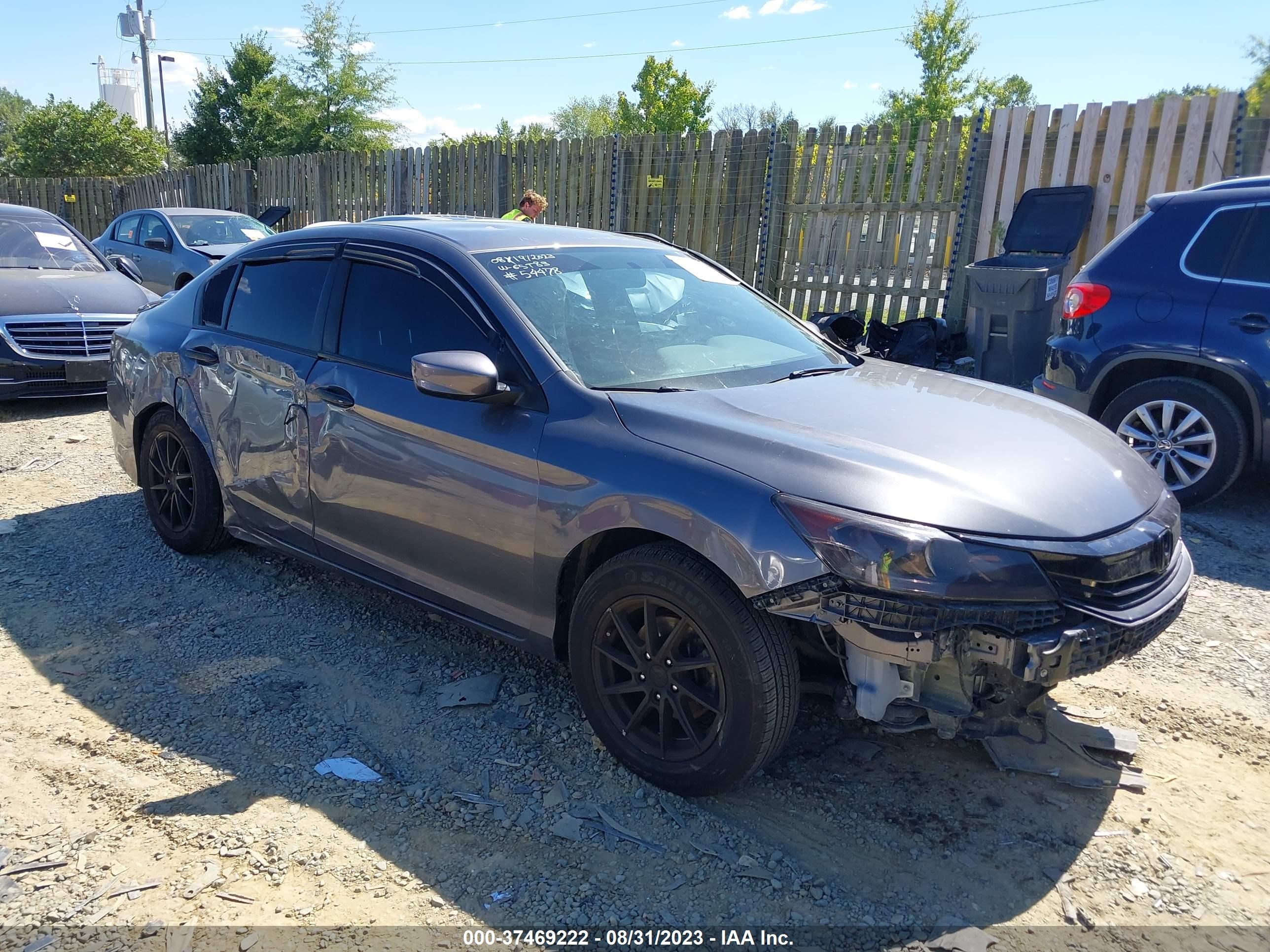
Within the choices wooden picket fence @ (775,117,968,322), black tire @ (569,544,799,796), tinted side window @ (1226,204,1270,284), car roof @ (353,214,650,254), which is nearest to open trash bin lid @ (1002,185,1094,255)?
wooden picket fence @ (775,117,968,322)

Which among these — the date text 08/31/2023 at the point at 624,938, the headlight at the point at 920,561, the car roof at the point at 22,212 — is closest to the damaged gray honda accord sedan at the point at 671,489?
the headlight at the point at 920,561

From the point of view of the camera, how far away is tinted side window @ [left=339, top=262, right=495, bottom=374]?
11.5 ft

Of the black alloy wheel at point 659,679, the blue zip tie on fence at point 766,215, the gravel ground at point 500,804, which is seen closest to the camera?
the gravel ground at point 500,804

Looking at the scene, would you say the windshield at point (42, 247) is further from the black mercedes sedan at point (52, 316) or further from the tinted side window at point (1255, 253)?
the tinted side window at point (1255, 253)

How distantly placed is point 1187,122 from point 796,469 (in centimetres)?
802

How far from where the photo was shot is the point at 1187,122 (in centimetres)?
847

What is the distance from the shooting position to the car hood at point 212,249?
12.3 metres

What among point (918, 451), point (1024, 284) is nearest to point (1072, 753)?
point (918, 451)

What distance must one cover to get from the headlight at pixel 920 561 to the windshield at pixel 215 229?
476 inches

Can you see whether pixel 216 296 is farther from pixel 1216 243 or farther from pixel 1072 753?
pixel 1216 243

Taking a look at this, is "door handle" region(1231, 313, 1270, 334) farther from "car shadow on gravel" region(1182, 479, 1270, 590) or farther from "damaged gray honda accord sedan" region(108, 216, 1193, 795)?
"damaged gray honda accord sedan" region(108, 216, 1193, 795)

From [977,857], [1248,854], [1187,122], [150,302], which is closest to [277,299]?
[977,857]

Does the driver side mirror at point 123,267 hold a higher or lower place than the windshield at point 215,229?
lower

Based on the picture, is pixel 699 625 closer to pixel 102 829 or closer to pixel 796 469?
pixel 796 469
